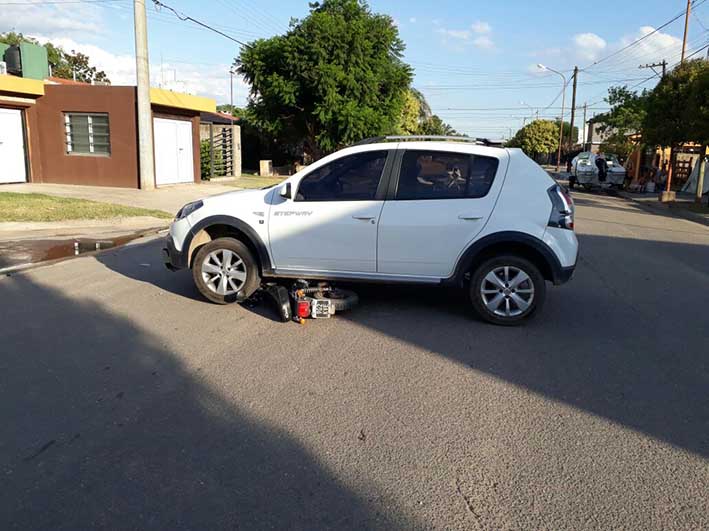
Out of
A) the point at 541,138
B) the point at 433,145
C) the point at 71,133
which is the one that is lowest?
the point at 433,145

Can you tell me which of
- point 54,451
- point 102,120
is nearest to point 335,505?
point 54,451

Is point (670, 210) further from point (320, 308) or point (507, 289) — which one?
point (320, 308)

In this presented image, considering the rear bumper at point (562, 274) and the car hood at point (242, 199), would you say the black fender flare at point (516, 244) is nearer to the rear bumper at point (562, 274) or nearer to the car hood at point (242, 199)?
the rear bumper at point (562, 274)

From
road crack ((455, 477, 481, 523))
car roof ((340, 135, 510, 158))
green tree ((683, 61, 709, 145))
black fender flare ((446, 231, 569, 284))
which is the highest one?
green tree ((683, 61, 709, 145))

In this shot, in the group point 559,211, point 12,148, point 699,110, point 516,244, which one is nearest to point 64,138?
point 12,148

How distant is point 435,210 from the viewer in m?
6.07

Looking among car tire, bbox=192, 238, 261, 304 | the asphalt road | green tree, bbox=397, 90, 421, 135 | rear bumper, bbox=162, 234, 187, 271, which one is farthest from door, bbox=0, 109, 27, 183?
green tree, bbox=397, 90, 421, 135

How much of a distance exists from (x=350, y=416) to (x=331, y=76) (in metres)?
25.8

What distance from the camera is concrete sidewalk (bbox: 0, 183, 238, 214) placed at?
1665cm

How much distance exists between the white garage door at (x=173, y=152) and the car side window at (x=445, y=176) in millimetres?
16926

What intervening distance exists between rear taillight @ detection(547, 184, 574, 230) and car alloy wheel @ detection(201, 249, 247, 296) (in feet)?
10.6

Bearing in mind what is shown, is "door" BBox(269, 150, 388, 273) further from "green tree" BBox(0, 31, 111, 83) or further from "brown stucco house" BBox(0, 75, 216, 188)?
"green tree" BBox(0, 31, 111, 83)

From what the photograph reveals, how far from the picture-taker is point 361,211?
6.16 meters

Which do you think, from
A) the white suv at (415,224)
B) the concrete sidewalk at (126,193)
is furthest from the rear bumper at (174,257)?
the concrete sidewalk at (126,193)
